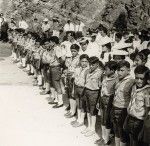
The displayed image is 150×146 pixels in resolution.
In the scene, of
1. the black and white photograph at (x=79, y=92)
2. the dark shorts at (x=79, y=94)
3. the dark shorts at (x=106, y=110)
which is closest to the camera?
the black and white photograph at (x=79, y=92)

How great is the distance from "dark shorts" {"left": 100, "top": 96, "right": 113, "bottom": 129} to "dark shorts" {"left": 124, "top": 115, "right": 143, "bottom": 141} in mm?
1087

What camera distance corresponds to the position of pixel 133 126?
667 cm

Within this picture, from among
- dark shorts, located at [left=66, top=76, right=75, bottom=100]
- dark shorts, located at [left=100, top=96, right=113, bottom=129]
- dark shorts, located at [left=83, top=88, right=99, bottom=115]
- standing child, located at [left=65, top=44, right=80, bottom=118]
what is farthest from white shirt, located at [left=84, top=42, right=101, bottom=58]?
dark shorts, located at [left=100, top=96, right=113, bottom=129]

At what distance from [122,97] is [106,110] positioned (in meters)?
0.84

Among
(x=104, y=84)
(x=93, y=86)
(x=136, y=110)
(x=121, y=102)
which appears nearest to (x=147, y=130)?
(x=136, y=110)

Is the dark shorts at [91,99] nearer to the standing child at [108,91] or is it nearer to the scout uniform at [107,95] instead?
the standing child at [108,91]

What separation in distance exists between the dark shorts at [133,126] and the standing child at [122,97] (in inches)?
16.9

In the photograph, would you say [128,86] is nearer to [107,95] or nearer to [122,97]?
[122,97]

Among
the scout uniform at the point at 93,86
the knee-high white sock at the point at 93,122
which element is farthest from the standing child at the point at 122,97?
the knee-high white sock at the point at 93,122

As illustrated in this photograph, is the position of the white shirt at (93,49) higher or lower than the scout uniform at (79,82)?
higher

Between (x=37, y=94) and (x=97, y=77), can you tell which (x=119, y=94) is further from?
(x=37, y=94)

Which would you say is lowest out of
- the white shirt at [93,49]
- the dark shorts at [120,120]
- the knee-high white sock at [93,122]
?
the knee-high white sock at [93,122]

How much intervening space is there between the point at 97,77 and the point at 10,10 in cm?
2075

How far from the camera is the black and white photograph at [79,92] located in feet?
23.4
